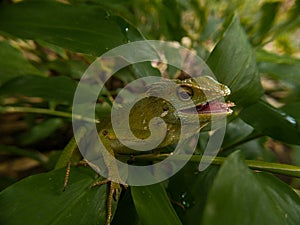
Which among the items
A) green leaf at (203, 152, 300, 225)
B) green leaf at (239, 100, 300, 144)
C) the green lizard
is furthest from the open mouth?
green leaf at (203, 152, 300, 225)

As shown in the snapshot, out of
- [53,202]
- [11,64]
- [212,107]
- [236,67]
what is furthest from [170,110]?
[11,64]

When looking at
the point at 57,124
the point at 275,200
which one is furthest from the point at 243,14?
the point at 275,200

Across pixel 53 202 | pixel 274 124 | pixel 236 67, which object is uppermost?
pixel 236 67

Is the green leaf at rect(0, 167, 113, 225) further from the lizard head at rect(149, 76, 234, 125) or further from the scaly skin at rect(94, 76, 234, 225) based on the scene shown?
the lizard head at rect(149, 76, 234, 125)

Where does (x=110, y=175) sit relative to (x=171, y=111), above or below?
below

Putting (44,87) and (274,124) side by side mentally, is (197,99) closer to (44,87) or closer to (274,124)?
(274,124)

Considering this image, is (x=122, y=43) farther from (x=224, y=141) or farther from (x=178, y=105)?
(x=224, y=141)

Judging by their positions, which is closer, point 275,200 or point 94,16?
point 275,200

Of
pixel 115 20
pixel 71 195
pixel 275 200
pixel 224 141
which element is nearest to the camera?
pixel 275 200
